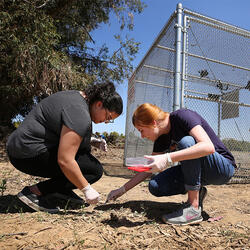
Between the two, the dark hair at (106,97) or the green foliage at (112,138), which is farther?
the green foliage at (112,138)

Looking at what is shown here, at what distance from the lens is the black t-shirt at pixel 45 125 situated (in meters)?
1.74

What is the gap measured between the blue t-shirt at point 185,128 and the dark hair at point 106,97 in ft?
1.46

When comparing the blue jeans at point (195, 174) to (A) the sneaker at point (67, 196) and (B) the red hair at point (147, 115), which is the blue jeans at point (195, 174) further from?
(A) the sneaker at point (67, 196)

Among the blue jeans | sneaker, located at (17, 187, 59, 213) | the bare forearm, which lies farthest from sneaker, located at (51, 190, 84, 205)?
the bare forearm

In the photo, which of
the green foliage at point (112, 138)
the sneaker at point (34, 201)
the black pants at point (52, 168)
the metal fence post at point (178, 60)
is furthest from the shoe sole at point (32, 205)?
the green foliage at point (112, 138)

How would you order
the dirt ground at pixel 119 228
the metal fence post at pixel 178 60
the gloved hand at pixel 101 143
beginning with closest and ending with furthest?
1. the dirt ground at pixel 119 228
2. the gloved hand at pixel 101 143
3. the metal fence post at pixel 178 60

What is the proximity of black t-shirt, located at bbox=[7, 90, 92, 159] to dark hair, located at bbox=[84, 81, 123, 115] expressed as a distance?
10 centimetres

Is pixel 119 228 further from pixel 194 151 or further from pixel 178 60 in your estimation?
pixel 178 60

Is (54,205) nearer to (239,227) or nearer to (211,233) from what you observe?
(211,233)

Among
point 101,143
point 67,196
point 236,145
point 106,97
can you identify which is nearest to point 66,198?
point 67,196

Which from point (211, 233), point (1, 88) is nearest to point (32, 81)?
point (1, 88)

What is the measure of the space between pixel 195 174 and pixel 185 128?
0.35 metres

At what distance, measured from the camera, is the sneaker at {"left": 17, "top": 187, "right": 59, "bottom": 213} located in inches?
74.9

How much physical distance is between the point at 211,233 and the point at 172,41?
2826 millimetres
